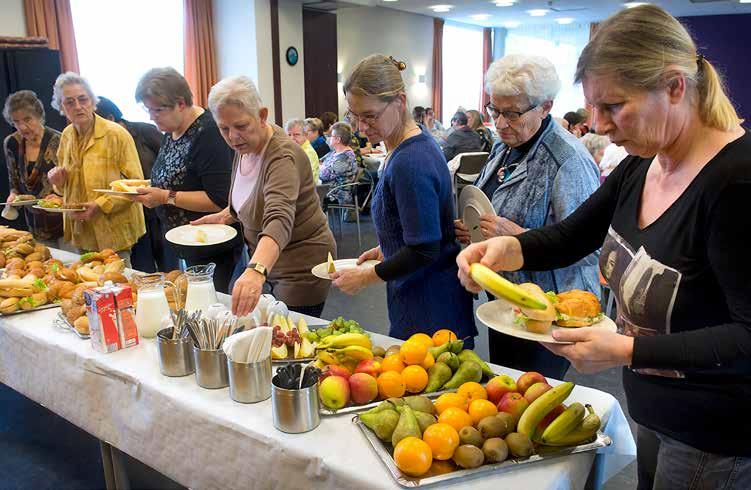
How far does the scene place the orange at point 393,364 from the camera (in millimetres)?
1343

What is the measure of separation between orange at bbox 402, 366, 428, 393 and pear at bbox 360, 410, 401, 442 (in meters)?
0.13

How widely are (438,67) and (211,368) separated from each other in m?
11.6

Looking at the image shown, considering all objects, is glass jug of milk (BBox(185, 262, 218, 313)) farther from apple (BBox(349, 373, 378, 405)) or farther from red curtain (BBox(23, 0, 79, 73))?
red curtain (BBox(23, 0, 79, 73))

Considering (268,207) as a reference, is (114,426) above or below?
below

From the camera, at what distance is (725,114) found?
93 cm

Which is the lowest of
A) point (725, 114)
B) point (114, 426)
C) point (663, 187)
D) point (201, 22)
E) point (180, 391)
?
point (114, 426)

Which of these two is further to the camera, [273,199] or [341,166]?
[341,166]

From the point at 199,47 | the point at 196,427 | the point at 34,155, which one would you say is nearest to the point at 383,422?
the point at 196,427

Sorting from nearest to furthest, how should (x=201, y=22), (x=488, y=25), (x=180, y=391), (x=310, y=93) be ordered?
(x=180, y=391) < (x=201, y=22) < (x=310, y=93) < (x=488, y=25)

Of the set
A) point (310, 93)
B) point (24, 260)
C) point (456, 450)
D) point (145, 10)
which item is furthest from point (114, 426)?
point (310, 93)

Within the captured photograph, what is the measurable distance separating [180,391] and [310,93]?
786 centimetres

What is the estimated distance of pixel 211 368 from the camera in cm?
143

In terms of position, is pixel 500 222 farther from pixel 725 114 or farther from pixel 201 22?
pixel 201 22

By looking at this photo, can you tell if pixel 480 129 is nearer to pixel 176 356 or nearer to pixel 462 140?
pixel 462 140
